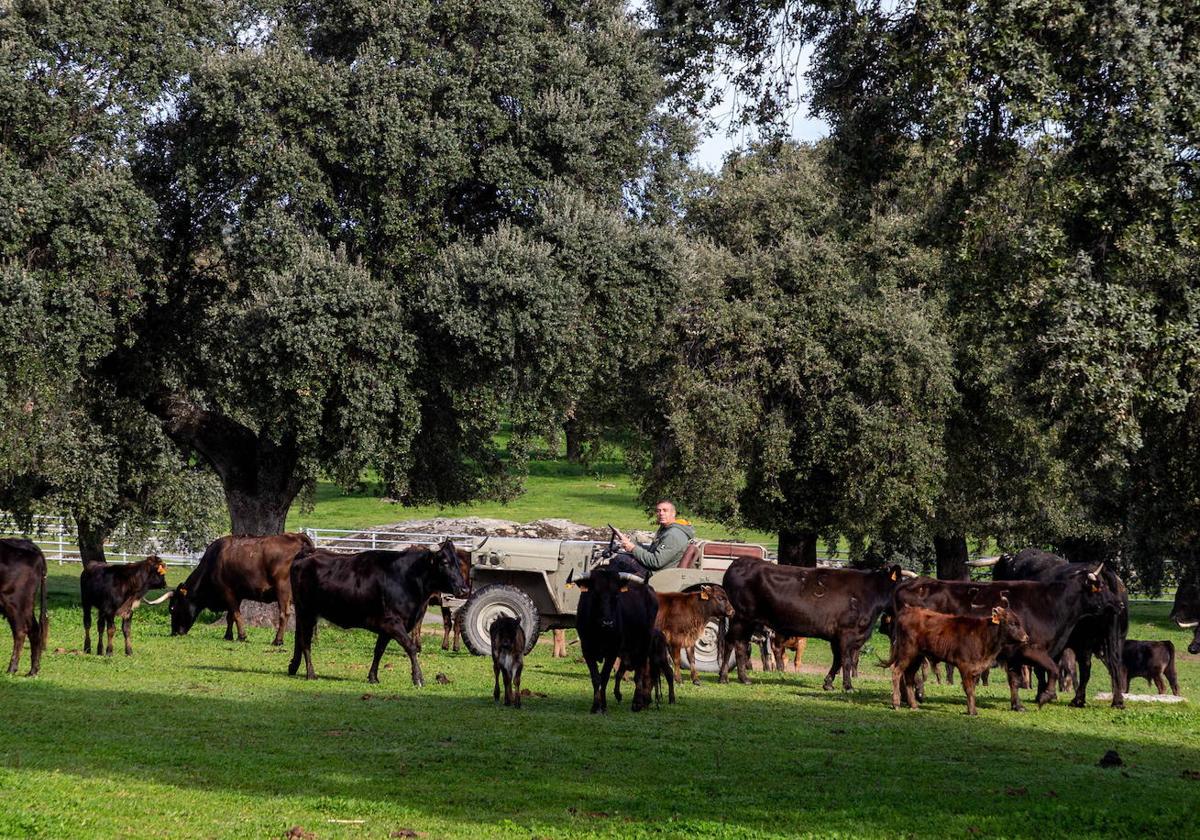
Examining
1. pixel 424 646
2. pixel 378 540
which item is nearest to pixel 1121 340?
pixel 424 646

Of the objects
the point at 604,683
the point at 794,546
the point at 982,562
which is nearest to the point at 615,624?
the point at 604,683

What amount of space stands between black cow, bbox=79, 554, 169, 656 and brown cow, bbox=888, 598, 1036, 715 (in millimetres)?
10969

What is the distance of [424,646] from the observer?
24953 mm

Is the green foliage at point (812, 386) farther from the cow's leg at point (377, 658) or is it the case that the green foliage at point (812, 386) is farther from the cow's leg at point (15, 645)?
the cow's leg at point (15, 645)

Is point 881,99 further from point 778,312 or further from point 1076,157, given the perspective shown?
point 778,312

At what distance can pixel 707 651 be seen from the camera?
22828 mm

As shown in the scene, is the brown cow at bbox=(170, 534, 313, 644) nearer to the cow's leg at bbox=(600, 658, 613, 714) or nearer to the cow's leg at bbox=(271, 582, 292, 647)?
the cow's leg at bbox=(271, 582, 292, 647)

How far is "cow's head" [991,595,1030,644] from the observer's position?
53.4 ft

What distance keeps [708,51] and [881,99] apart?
7.87ft

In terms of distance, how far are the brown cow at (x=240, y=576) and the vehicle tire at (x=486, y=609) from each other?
3.18 meters

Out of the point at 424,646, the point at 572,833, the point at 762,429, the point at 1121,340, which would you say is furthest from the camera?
the point at 762,429

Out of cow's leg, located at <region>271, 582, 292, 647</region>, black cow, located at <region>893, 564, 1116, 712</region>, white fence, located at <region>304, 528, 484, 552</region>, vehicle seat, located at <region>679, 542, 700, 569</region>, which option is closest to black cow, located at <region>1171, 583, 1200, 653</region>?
white fence, located at <region>304, 528, 484, 552</region>

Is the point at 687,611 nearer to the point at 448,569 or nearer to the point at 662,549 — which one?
the point at 662,549

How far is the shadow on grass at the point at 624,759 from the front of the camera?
32.7 feet
